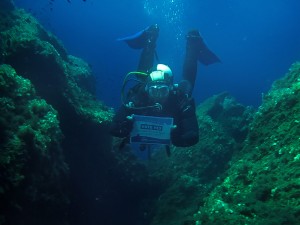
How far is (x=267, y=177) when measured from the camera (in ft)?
14.6

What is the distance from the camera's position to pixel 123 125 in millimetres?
6262

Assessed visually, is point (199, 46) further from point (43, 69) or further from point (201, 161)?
point (43, 69)

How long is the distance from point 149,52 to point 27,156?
5.14 meters

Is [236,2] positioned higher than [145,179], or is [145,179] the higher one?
[236,2]

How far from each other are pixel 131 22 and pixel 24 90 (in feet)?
209

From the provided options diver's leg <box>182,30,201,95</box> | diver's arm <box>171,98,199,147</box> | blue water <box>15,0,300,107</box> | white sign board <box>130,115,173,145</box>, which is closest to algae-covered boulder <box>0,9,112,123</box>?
diver's leg <box>182,30,201,95</box>

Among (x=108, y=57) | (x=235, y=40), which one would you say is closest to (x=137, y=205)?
(x=235, y=40)

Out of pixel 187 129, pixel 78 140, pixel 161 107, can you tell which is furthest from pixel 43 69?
pixel 187 129

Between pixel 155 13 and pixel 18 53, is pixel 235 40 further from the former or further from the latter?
pixel 18 53

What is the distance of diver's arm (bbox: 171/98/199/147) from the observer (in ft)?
20.4

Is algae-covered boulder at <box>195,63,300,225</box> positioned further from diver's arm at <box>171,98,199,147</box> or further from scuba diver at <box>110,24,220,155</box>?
scuba diver at <box>110,24,220,155</box>

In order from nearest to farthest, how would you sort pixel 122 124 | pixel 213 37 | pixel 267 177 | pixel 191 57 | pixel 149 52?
1. pixel 267 177
2. pixel 122 124
3. pixel 191 57
4. pixel 149 52
5. pixel 213 37

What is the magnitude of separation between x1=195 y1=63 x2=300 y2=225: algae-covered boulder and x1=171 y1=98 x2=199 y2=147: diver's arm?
98cm

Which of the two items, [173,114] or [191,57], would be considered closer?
[173,114]
